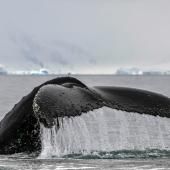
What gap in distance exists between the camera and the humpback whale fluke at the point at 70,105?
8648 millimetres

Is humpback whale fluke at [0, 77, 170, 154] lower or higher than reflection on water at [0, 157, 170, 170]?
higher

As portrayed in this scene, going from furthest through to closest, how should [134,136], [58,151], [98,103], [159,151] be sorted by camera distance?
[134,136] < [159,151] < [58,151] < [98,103]

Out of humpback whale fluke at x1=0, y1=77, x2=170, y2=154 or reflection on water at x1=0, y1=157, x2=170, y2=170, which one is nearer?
humpback whale fluke at x1=0, y1=77, x2=170, y2=154

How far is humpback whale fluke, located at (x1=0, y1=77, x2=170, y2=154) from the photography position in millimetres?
8648

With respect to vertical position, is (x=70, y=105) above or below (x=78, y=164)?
above

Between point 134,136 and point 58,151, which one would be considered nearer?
point 58,151

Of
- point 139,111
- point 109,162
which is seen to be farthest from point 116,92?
point 109,162

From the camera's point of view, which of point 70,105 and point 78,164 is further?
point 78,164

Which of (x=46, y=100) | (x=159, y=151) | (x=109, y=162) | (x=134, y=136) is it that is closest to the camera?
(x=46, y=100)

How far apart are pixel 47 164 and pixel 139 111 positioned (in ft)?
5.00

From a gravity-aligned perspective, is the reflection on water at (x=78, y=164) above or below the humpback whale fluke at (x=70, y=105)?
below

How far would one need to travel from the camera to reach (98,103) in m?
8.84

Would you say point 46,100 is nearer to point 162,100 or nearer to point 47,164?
point 47,164

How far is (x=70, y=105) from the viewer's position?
8.48 m
